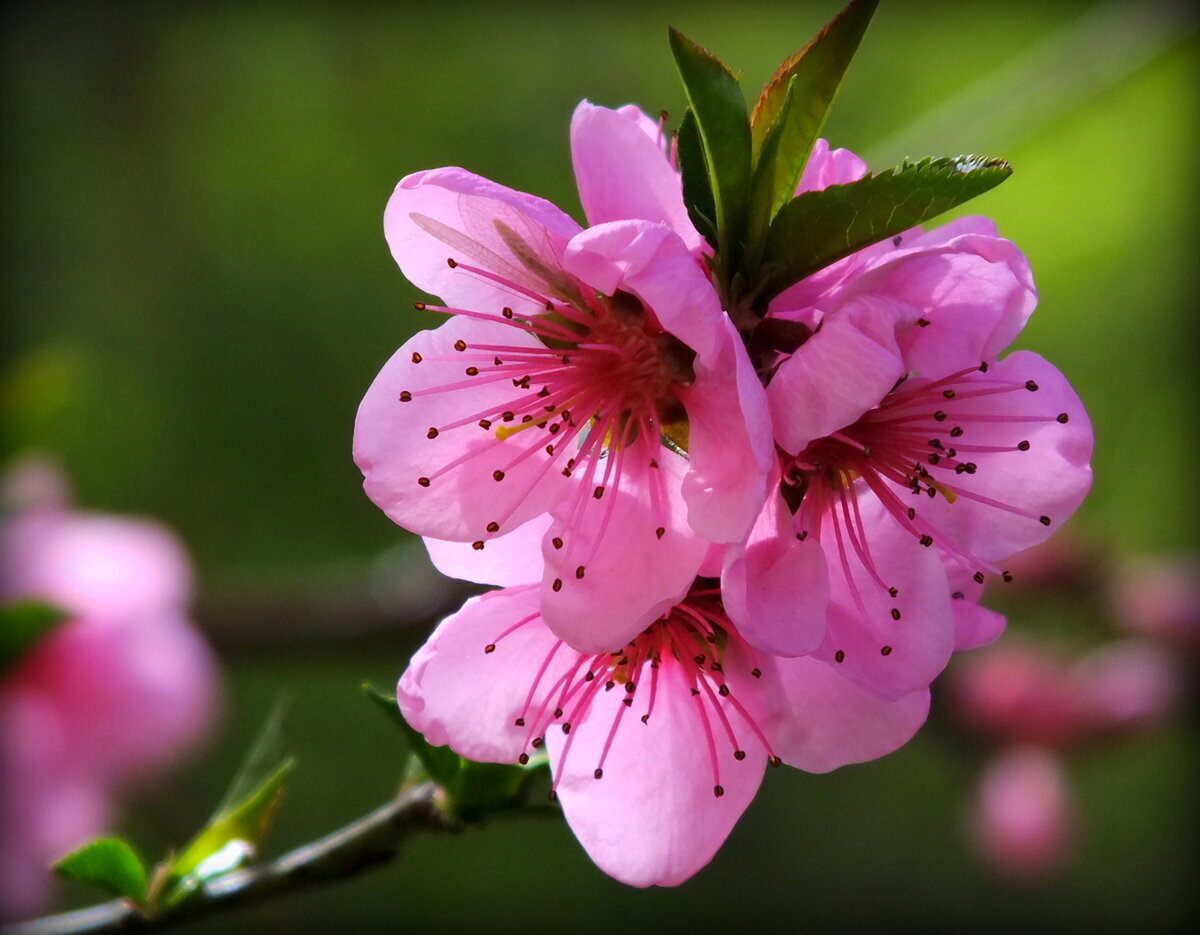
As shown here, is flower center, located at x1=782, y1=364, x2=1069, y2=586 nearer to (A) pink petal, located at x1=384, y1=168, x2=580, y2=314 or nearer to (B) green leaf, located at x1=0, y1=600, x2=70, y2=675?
(A) pink petal, located at x1=384, y1=168, x2=580, y2=314

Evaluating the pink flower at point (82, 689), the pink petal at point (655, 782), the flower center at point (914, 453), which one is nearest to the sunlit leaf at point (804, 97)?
the flower center at point (914, 453)

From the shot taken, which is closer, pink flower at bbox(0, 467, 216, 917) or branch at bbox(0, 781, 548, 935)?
branch at bbox(0, 781, 548, 935)

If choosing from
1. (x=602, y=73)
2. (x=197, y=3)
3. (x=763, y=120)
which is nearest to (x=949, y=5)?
(x=602, y=73)

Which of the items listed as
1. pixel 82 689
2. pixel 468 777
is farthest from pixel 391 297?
pixel 468 777

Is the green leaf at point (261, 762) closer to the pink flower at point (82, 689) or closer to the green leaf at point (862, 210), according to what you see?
the green leaf at point (862, 210)

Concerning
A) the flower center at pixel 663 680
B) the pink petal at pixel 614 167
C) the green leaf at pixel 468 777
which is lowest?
the green leaf at pixel 468 777

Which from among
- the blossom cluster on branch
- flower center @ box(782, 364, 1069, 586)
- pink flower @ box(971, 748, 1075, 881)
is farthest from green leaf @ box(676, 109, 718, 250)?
pink flower @ box(971, 748, 1075, 881)
